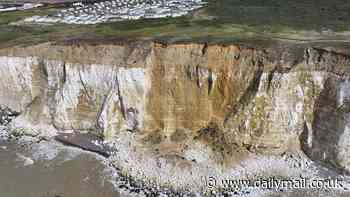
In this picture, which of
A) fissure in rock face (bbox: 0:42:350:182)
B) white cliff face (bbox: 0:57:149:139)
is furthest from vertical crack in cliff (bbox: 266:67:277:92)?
white cliff face (bbox: 0:57:149:139)

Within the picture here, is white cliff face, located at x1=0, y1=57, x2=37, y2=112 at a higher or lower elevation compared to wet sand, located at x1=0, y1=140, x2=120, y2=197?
higher

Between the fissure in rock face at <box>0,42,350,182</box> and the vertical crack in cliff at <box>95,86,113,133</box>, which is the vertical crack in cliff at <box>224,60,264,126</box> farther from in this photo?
the vertical crack in cliff at <box>95,86,113,133</box>

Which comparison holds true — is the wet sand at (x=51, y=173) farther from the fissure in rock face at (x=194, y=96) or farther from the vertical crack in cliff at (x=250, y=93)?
the vertical crack in cliff at (x=250, y=93)

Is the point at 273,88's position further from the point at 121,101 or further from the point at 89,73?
the point at 89,73

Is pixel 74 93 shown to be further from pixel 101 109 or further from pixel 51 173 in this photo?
pixel 51 173

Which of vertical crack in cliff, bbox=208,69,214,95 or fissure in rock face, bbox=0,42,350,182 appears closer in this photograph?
fissure in rock face, bbox=0,42,350,182

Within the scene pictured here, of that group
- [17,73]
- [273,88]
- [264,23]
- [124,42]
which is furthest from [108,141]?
[264,23]

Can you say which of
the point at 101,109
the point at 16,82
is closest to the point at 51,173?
the point at 101,109
